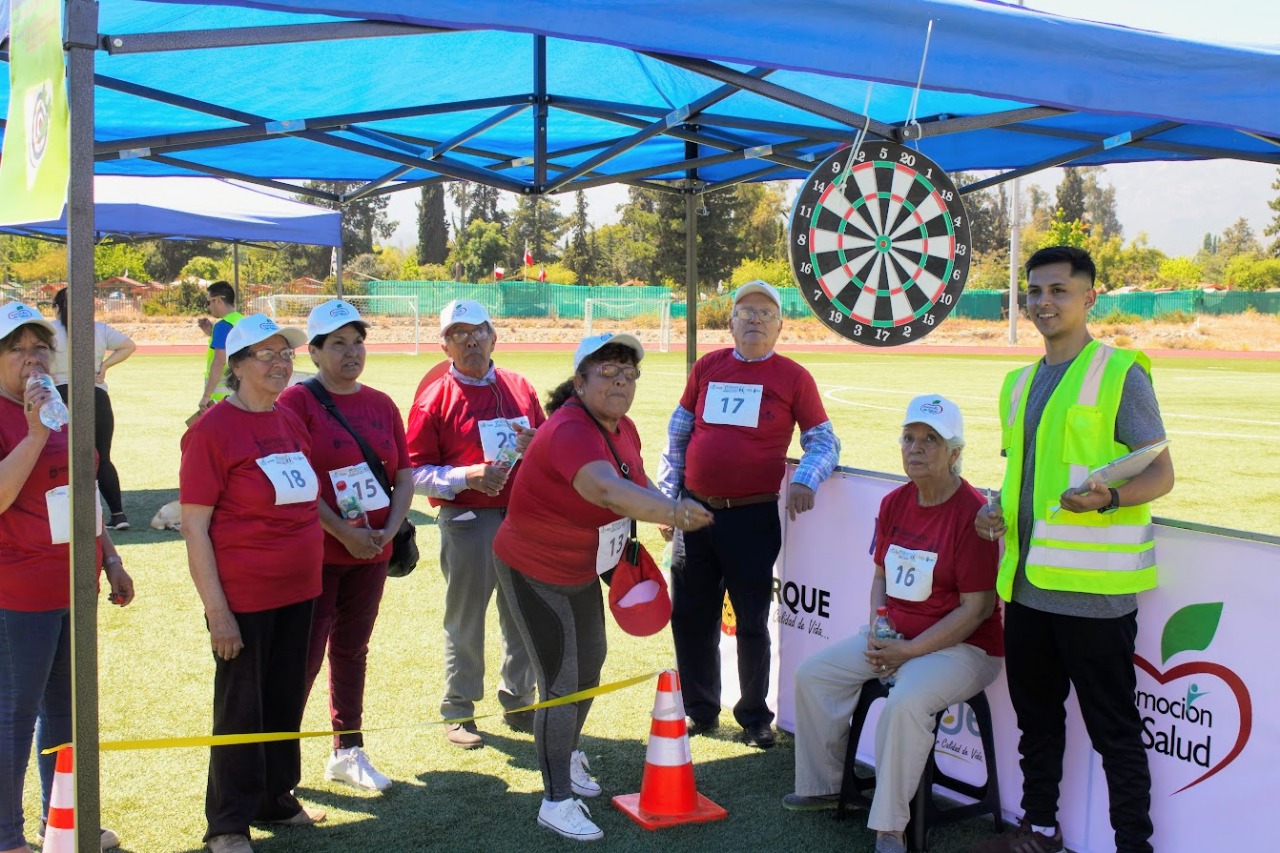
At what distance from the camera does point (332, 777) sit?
178 inches

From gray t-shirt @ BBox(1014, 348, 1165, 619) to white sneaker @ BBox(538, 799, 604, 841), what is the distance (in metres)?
1.67

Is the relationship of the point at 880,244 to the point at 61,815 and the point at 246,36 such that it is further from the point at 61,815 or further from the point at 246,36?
the point at 61,815

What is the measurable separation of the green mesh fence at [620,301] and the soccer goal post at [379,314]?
19.9 inches

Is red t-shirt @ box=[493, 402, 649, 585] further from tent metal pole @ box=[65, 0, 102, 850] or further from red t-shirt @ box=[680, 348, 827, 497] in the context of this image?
tent metal pole @ box=[65, 0, 102, 850]

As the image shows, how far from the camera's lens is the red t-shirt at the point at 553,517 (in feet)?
12.6

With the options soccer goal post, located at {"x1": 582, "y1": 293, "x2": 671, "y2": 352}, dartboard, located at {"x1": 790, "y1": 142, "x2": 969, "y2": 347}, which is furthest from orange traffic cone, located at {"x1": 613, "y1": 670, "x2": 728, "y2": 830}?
soccer goal post, located at {"x1": 582, "y1": 293, "x2": 671, "y2": 352}

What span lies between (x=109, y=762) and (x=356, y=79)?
3.16 m

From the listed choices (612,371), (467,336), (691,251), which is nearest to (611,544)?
(612,371)

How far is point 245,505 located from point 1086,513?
8.66ft

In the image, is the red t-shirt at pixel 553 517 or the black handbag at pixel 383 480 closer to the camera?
the red t-shirt at pixel 553 517

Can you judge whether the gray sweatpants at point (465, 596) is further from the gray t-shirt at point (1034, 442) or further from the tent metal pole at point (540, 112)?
the gray t-shirt at point (1034, 442)

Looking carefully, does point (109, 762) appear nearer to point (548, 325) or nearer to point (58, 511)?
point (58, 511)

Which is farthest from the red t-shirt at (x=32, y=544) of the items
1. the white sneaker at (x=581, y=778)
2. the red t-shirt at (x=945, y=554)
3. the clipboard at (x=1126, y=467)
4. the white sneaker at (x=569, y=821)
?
the clipboard at (x=1126, y=467)

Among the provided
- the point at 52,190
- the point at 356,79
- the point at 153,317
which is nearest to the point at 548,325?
the point at 153,317
